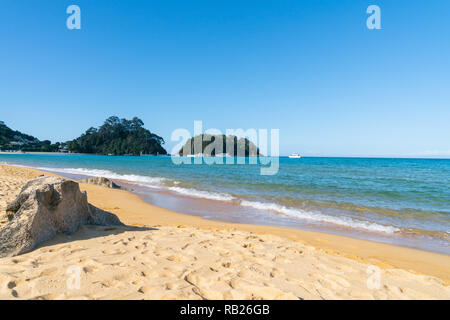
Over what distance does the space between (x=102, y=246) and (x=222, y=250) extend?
2.12 metres

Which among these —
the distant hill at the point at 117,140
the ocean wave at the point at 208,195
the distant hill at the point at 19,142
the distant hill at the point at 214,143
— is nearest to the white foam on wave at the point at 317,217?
the ocean wave at the point at 208,195

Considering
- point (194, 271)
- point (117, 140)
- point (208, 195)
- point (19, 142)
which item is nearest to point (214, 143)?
point (117, 140)

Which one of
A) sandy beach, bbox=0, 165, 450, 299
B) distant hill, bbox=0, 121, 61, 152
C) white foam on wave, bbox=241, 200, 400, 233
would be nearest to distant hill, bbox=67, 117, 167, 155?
distant hill, bbox=0, 121, 61, 152

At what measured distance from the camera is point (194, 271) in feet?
10.7

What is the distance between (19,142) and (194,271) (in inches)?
→ 7180

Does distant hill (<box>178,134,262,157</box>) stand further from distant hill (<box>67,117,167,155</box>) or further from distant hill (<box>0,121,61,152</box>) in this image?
distant hill (<box>0,121,61,152</box>)

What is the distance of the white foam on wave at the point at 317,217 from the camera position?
823cm

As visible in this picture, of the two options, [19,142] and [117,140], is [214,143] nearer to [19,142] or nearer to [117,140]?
[117,140]

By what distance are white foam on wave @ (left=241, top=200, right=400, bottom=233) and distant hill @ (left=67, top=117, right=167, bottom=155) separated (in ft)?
448

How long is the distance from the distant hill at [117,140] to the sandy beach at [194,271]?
14141 cm

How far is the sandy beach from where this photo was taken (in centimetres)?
269

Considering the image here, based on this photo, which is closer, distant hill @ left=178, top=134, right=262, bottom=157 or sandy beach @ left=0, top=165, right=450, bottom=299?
sandy beach @ left=0, top=165, right=450, bottom=299

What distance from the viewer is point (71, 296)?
2.48m
